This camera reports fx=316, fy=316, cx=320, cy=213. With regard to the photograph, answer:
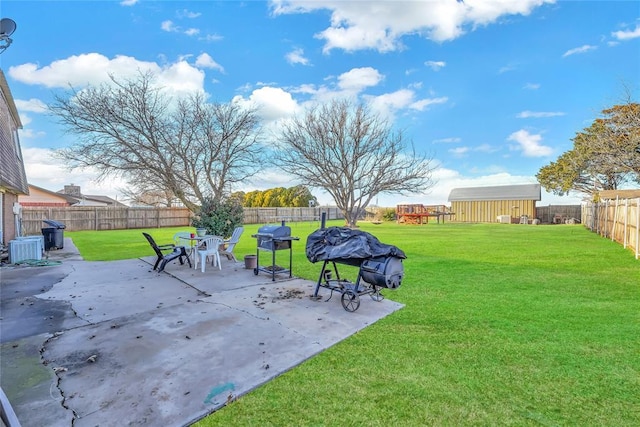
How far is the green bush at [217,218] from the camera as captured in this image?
10.0 metres

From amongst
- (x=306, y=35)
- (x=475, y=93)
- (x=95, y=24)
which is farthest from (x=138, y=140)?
(x=475, y=93)

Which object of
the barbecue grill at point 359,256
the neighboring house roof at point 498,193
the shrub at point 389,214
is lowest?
the barbecue grill at point 359,256

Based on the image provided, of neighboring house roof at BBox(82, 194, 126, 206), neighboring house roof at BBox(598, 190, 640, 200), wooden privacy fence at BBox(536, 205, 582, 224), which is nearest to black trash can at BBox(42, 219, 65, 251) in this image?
neighboring house roof at BBox(598, 190, 640, 200)

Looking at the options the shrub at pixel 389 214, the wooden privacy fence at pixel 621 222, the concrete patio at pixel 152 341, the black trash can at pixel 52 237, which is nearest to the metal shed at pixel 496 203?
the shrub at pixel 389 214

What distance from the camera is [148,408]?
216cm

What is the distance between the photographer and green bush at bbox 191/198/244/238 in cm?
1005

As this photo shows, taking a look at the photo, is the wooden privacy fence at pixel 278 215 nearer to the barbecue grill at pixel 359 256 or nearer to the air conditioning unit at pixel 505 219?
the air conditioning unit at pixel 505 219

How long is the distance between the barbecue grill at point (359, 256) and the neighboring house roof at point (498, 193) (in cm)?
2924

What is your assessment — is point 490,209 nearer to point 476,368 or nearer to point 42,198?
point 476,368

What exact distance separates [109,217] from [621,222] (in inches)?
1047

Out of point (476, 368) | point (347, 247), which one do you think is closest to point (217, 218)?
point (347, 247)

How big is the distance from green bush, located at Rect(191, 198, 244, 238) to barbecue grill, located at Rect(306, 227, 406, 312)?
618cm

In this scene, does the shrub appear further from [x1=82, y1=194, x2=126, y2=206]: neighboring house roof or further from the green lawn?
[x1=82, y1=194, x2=126, y2=206]: neighboring house roof

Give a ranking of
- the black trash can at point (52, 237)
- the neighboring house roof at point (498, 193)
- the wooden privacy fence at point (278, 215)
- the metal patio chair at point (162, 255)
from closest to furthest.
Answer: the metal patio chair at point (162, 255) < the black trash can at point (52, 237) < the wooden privacy fence at point (278, 215) < the neighboring house roof at point (498, 193)
